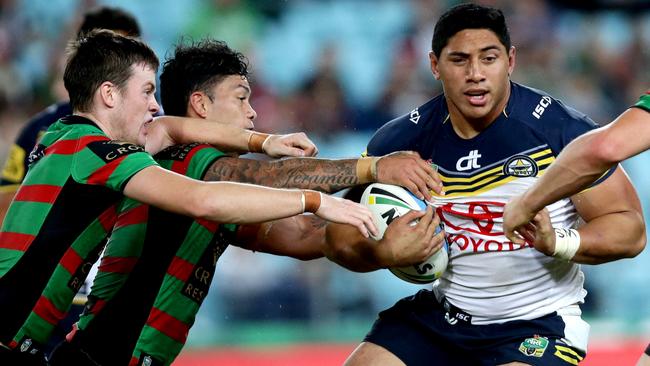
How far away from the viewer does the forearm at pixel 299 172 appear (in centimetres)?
508

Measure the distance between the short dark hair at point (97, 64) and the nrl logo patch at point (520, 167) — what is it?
1728 millimetres

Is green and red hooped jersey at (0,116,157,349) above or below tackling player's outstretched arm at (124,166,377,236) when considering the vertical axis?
below

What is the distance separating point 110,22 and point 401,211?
2874mm

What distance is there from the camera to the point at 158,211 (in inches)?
193

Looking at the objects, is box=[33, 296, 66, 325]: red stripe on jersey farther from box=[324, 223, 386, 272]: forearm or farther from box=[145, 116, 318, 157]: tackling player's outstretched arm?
box=[324, 223, 386, 272]: forearm

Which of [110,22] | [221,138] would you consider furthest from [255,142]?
[110,22]

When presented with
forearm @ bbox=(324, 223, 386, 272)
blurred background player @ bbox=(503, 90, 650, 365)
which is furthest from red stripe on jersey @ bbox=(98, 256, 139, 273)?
blurred background player @ bbox=(503, 90, 650, 365)

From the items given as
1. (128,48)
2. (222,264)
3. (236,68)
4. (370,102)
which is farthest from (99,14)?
(370,102)

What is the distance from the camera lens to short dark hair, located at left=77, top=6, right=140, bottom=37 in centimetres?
686

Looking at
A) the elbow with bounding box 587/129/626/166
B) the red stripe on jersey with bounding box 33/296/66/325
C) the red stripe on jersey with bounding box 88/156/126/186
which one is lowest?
the red stripe on jersey with bounding box 33/296/66/325

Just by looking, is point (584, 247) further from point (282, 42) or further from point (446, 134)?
point (282, 42)

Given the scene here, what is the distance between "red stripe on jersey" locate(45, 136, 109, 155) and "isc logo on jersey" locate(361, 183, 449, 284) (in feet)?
4.26

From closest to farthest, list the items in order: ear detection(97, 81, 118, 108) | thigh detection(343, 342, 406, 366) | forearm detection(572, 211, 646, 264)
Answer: ear detection(97, 81, 118, 108) < forearm detection(572, 211, 646, 264) < thigh detection(343, 342, 406, 366)

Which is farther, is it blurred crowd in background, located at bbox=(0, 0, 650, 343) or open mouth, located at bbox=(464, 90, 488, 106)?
blurred crowd in background, located at bbox=(0, 0, 650, 343)
